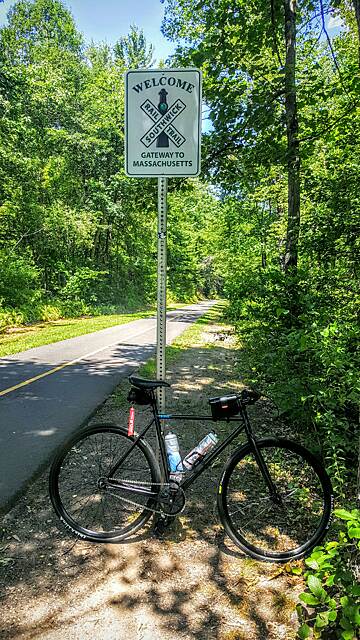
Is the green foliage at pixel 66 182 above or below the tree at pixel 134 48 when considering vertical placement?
below

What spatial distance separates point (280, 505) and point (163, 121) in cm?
308

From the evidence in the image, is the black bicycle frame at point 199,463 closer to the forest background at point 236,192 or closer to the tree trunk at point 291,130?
the forest background at point 236,192

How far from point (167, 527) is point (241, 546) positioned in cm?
60

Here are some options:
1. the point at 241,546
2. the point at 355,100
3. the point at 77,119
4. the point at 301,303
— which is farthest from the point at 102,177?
the point at 241,546

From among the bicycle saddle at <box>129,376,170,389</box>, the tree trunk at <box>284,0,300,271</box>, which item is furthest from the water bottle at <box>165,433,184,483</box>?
the tree trunk at <box>284,0,300,271</box>

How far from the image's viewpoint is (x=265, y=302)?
17.4 feet

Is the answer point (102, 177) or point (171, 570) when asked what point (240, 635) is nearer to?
point (171, 570)

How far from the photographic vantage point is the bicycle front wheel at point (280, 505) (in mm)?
2988

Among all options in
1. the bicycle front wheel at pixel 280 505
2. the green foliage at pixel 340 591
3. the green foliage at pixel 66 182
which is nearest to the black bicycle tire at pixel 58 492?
the bicycle front wheel at pixel 280 505

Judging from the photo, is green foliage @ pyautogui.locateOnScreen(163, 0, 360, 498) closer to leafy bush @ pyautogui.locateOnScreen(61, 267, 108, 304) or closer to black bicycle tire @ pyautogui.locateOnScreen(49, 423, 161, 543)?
black bicycle tire @ pyautogui.locateOnScreen(49, 423, 161, 543)

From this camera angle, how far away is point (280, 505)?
3.24 meters

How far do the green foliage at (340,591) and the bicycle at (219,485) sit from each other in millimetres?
645

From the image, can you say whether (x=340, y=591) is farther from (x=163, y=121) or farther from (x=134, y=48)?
(x=134, y=48)

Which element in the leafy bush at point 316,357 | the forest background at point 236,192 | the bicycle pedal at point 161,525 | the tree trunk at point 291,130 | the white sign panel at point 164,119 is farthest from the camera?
the tree trunk at point 291,130
